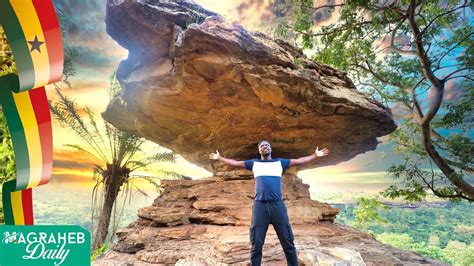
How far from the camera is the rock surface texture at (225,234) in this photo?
6.77m

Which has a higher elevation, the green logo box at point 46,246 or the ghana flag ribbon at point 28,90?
the ghana flag ribbon at point 28,90

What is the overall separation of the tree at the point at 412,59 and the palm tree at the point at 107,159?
8.61 m

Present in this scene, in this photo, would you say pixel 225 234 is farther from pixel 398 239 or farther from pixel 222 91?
pixel 398 239

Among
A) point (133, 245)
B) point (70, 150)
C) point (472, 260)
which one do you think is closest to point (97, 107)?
point (70, 150)

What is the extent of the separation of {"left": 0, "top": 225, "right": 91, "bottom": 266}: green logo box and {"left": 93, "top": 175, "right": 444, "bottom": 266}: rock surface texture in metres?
5.44

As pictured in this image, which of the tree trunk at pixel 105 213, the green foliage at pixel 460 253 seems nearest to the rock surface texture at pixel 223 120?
the tree trunk at pixel 105 213

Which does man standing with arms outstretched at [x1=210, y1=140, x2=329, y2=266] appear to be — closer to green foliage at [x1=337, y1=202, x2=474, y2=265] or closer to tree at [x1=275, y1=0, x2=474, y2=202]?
tree at [x1=275, y1=0, x2=474, y2=202]

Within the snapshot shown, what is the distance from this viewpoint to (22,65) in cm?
156

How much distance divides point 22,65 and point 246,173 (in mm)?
7690

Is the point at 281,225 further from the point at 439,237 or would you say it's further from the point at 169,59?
the point at 439,237

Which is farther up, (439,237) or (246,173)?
(246,173)

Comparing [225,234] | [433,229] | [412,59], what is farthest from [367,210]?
[225,234]

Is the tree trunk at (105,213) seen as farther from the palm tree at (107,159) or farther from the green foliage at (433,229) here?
the green foliage at (433,229)

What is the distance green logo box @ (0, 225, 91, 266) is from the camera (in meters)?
1.31
